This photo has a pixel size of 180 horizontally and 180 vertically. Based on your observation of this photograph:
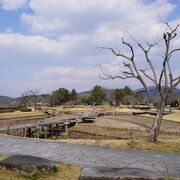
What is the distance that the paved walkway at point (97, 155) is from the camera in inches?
414

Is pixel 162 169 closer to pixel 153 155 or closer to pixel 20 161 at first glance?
pixel 153 155

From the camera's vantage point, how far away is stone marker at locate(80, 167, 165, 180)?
7457 mm

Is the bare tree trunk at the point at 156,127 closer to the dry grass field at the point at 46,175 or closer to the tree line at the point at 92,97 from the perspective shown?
the dry grass field at the point at 46,175

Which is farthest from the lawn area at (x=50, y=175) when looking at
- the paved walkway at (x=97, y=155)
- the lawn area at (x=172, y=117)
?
the lawn area at (x=172, y=117)

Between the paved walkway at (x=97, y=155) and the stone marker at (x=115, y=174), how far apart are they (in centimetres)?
160

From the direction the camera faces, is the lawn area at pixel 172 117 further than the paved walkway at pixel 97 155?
Yes

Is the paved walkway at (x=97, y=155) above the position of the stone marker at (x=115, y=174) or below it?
below

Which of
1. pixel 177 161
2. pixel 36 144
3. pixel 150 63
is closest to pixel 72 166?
pixel 177 161

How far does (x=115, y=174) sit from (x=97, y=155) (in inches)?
171

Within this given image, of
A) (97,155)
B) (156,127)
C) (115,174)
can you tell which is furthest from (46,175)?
(156,127)

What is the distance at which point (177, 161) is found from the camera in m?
11.2

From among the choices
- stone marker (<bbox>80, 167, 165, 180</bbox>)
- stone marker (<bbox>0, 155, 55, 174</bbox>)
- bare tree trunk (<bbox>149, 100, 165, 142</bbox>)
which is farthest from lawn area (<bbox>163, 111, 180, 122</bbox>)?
stone marker (<bbox>80, 167, 165, 180</bbox>)

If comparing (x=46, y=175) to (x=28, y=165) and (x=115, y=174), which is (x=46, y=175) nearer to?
(x=28, y=165)

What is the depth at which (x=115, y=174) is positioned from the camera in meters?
7.66
